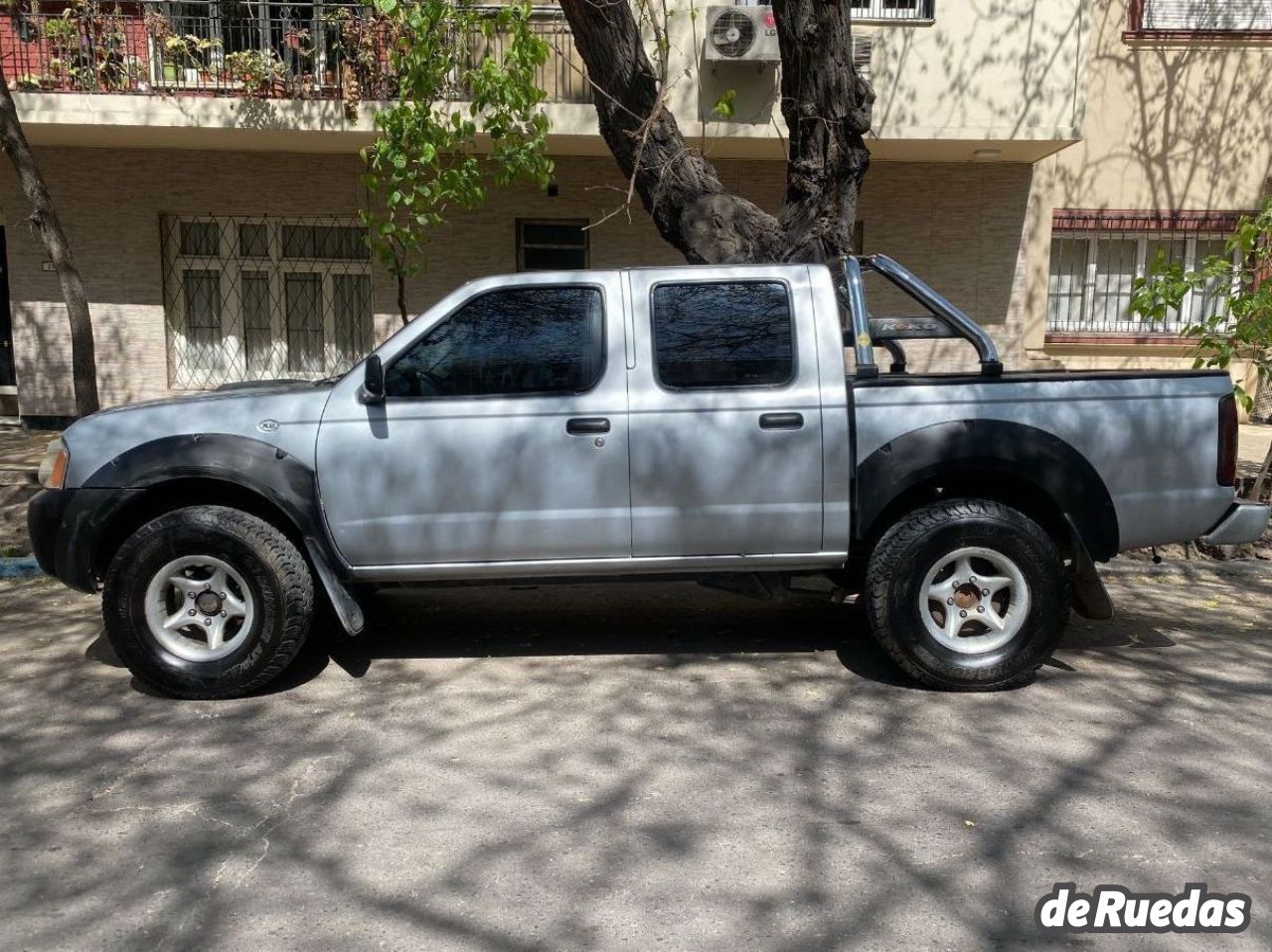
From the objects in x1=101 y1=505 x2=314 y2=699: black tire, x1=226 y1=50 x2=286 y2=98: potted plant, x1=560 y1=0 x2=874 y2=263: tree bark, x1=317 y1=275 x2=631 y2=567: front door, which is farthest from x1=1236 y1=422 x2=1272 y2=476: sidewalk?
x1=226 y1=50 x2=286 y2=98: potted plant

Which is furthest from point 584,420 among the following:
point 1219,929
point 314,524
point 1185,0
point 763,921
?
point 1185,0

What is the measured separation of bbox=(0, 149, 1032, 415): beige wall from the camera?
13195 mm

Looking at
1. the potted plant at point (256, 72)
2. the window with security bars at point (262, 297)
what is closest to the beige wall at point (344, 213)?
the window with security bars at point (262, 297)

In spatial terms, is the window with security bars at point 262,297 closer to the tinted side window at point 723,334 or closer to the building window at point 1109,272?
the building window at point 1109,272

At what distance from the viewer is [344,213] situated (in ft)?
43.7

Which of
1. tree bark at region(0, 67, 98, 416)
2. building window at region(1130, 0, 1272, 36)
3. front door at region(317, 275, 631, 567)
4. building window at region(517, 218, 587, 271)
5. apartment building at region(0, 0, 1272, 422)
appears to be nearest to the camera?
front door at region(317, 275, 631, 567)

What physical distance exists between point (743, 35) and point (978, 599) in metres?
8.10

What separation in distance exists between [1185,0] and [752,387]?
1214 cm

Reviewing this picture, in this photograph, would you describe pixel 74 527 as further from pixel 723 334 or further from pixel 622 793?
pixel 723 334

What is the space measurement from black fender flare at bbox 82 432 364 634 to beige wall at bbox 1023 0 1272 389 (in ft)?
36.2

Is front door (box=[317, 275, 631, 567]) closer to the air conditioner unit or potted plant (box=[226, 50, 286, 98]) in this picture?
the air conditioner unit

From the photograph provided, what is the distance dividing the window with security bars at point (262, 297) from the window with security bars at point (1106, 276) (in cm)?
878

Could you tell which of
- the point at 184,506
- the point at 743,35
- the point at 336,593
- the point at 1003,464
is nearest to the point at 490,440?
the point at 336,593

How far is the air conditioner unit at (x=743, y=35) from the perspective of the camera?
1162cm
